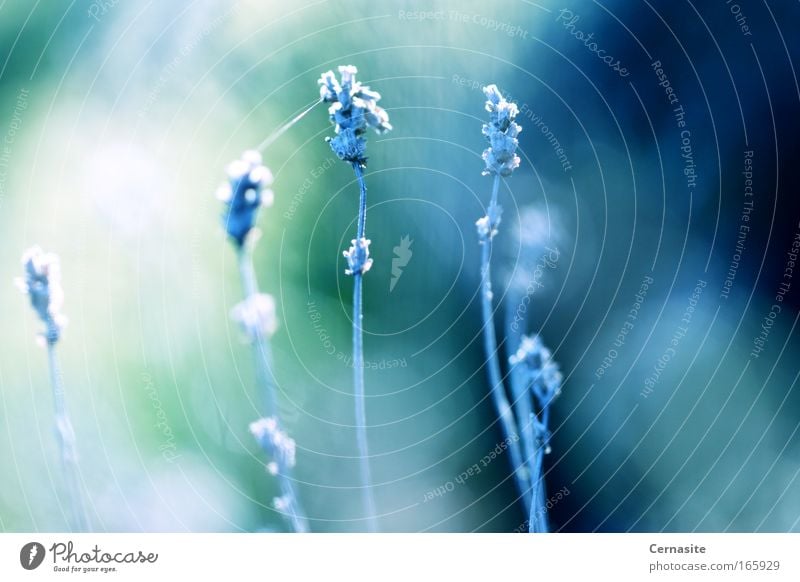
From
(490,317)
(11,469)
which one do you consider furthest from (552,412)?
(11,469)

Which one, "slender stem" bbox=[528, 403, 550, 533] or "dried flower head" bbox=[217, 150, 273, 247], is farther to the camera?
"slender stem" bbox=[528, 403, 550, 533]

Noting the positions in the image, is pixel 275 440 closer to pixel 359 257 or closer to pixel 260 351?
pixel 260 351

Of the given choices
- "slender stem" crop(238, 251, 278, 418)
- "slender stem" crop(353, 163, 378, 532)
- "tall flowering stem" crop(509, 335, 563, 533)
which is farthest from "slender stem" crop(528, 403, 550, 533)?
"slender stem" crop(238, 251, 278, 418)

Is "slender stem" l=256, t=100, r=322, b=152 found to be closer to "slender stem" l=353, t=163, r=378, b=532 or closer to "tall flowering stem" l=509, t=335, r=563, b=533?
"slender stem" l=353, t=163, r=378, b=532

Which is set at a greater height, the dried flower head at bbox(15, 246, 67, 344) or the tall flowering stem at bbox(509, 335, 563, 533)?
the dried flower head at bbox(15, 246, 67, 344)
